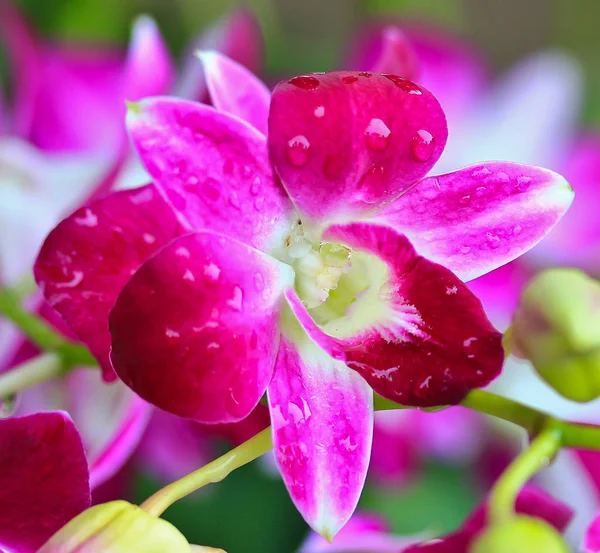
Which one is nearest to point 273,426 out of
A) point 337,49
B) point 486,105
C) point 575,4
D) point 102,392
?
point 102,392

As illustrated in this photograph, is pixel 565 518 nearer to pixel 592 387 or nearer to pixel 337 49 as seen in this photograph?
pixel 592 387

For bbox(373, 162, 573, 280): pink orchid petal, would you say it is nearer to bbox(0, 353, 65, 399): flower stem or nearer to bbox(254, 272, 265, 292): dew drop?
bbox(254, 272, 265, 292): dew drop

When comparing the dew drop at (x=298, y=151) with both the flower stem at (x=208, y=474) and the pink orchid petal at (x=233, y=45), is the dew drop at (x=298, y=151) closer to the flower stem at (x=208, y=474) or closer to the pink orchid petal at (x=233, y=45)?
the flower stem at (x=208, y=474)

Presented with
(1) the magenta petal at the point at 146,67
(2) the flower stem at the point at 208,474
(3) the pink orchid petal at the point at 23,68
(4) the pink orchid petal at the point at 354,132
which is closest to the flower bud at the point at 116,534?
(2) the flower stem at the point at 208,474

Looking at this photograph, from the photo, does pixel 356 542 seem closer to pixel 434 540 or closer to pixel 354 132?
pixel 434 540

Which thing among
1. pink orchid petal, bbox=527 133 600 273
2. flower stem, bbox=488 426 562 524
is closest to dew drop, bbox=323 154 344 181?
flower stem, bbox=488 426 562 524

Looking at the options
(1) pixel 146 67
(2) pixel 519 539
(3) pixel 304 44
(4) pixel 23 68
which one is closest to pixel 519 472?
(2) pixel 519 539
